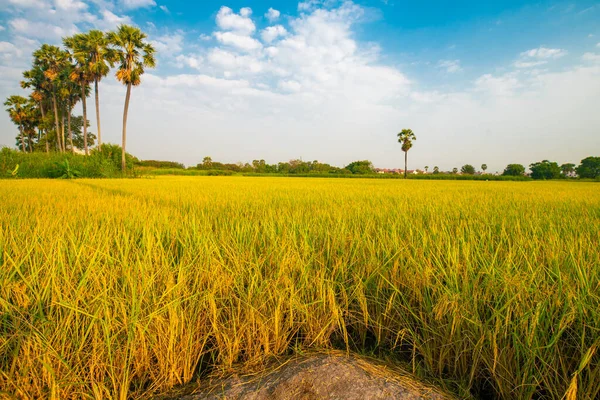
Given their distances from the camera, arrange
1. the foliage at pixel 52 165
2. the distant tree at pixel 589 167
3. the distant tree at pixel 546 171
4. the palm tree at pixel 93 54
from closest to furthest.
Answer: the foliage at pixel 52 165
the palm tree at pixel 93 54
the distant tree at pixel 546 171
the distant tree at pixel 589 167

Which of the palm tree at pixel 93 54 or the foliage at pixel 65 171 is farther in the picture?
the palm tree at pixel 93 54

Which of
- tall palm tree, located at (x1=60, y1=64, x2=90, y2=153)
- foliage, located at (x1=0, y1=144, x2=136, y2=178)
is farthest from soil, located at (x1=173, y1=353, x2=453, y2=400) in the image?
tall palm tree, located at (x1=60, y1=64, x2=90, y2=153)

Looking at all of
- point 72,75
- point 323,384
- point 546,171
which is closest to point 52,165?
point 72,75

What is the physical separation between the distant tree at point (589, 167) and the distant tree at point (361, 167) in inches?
1947

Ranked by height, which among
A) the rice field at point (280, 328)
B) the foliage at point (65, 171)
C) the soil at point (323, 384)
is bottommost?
the soil at point (323, 384)

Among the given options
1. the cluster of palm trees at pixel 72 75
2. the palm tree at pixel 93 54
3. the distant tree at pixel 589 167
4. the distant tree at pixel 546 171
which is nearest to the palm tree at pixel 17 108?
the cluster of palm trees at pixel 72 75

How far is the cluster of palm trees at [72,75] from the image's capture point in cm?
2128

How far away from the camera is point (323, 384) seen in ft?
2.70

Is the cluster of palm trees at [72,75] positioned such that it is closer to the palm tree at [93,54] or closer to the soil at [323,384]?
the palm tree at [93,54]

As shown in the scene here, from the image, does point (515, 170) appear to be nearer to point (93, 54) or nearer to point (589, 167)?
point (589, 167)

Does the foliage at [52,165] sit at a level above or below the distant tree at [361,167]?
below

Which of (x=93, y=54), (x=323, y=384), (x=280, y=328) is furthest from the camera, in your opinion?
(x=93, y=54)

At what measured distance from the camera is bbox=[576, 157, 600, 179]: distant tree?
63562 millimetres

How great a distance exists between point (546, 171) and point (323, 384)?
78.7 metres
